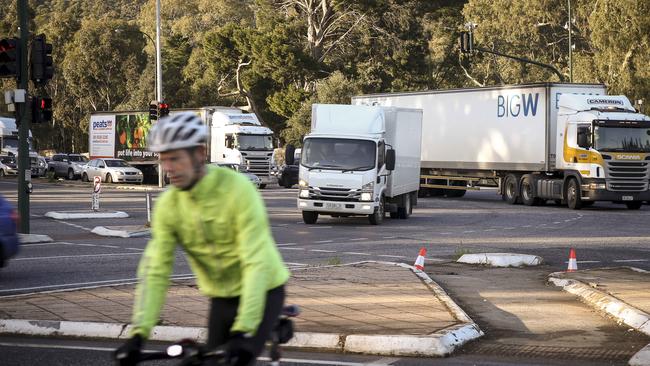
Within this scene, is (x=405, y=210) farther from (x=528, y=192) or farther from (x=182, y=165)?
(x=182, y=165)

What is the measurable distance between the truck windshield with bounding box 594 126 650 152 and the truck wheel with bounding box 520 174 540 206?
3.97m

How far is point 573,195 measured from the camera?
37.3m

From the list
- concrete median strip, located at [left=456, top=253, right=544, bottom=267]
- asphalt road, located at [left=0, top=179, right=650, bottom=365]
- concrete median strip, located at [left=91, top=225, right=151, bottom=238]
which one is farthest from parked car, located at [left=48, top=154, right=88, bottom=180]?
concrete median strip, located at [left=456, top=253, right=544, bottom=267]

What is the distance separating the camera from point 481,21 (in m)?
82.1

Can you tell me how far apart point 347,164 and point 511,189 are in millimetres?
14122

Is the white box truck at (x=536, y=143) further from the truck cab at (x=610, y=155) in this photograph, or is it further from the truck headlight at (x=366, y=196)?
the truck headlight at (x=366, y=196)

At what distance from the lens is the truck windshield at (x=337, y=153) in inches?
1129

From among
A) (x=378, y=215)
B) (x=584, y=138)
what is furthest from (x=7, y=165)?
(x=378, y=215)

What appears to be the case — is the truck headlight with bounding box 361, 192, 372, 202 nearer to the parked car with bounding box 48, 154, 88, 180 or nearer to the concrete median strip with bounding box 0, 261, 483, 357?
the concrete median strip with bounding box 0, 261, 483, 357

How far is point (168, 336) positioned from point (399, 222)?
2061cm

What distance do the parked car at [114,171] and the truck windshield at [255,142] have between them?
7.70 meters

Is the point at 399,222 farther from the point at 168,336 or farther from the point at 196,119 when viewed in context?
the point at 196,119

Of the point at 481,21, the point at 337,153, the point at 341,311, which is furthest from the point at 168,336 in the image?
the point at 481,21

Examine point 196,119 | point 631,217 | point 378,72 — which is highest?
point 378,72
